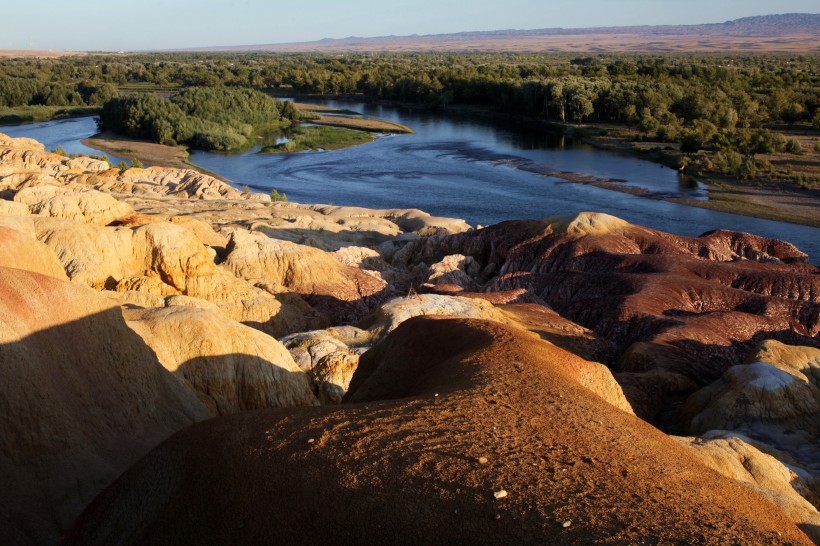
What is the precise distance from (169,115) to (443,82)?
178ft

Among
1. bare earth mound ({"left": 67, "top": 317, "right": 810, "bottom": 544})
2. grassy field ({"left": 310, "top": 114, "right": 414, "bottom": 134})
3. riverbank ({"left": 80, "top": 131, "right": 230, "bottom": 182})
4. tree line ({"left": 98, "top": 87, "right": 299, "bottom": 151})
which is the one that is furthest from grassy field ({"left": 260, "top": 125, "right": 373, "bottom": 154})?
bare earth mound ({"left": 67, "top": 317, "right": 810, "bottom": 544})

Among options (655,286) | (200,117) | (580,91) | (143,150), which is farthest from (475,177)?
(200,117)

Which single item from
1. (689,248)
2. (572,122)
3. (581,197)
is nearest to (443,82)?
(572,122)

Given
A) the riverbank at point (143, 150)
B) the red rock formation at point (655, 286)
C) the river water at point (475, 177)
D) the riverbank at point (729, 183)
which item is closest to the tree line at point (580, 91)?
the riverbank at point (729, 183)

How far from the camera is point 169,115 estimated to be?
9544cm

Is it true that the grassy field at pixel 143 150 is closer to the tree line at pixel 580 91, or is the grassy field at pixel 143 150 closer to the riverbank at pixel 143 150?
the riverbank at pixel 143 150

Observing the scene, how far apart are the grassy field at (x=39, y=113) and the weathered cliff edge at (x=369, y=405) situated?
91734 millimetres

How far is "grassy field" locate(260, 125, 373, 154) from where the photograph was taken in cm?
9119

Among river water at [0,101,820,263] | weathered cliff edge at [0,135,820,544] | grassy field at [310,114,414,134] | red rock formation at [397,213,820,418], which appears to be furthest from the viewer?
grassy field at [310,114,414,134]

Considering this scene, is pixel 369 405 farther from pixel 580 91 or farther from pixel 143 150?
pixel 580 91

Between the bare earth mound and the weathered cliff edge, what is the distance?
0.03 meters

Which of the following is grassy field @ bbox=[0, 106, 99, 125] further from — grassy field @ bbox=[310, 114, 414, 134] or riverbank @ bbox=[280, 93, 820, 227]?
riverbank @ bbox=[280, 93, 820, 227]

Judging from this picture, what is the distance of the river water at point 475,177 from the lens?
58562 mm

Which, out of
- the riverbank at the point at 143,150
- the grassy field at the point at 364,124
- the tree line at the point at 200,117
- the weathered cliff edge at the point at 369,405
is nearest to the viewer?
the weathered cliff edge at the point at 369,405
